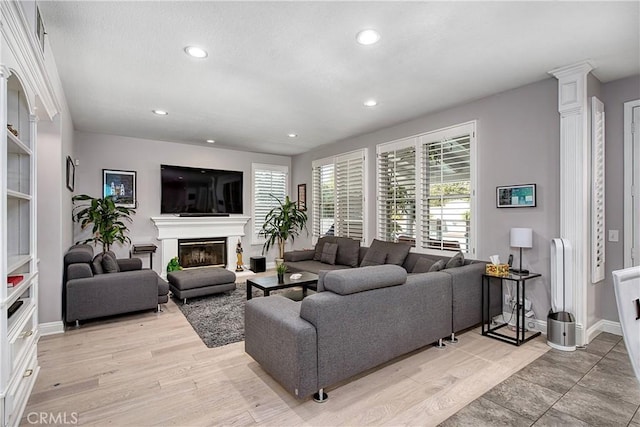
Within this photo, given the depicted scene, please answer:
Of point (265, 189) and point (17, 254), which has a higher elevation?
point (265, 189)

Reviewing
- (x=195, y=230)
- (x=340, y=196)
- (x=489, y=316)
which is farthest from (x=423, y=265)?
(x=195, y=230)

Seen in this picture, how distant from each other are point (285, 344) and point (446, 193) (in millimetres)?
3105

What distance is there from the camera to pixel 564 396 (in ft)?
7.40

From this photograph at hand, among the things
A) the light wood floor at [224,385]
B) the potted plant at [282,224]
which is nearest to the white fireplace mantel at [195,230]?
the potted plant at [282,224]

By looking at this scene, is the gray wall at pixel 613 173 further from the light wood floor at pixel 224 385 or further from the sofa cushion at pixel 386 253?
the sofa cushion at pixel 386 253

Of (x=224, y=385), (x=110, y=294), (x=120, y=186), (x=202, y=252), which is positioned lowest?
(x=224, y=385)

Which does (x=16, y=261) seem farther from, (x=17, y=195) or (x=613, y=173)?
(x=613, y=173)

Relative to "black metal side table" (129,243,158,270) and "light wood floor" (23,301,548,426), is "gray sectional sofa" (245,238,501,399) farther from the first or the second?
"black metal side table" (129,243,158,270)

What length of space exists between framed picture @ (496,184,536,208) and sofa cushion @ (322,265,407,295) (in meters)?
1.91

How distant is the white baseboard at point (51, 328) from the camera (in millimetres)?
3342

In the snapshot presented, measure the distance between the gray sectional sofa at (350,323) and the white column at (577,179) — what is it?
3.50 feet

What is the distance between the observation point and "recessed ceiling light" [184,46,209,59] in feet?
8.87

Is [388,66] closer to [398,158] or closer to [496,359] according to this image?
[398,158]

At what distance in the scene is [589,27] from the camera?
2426 millimetres
